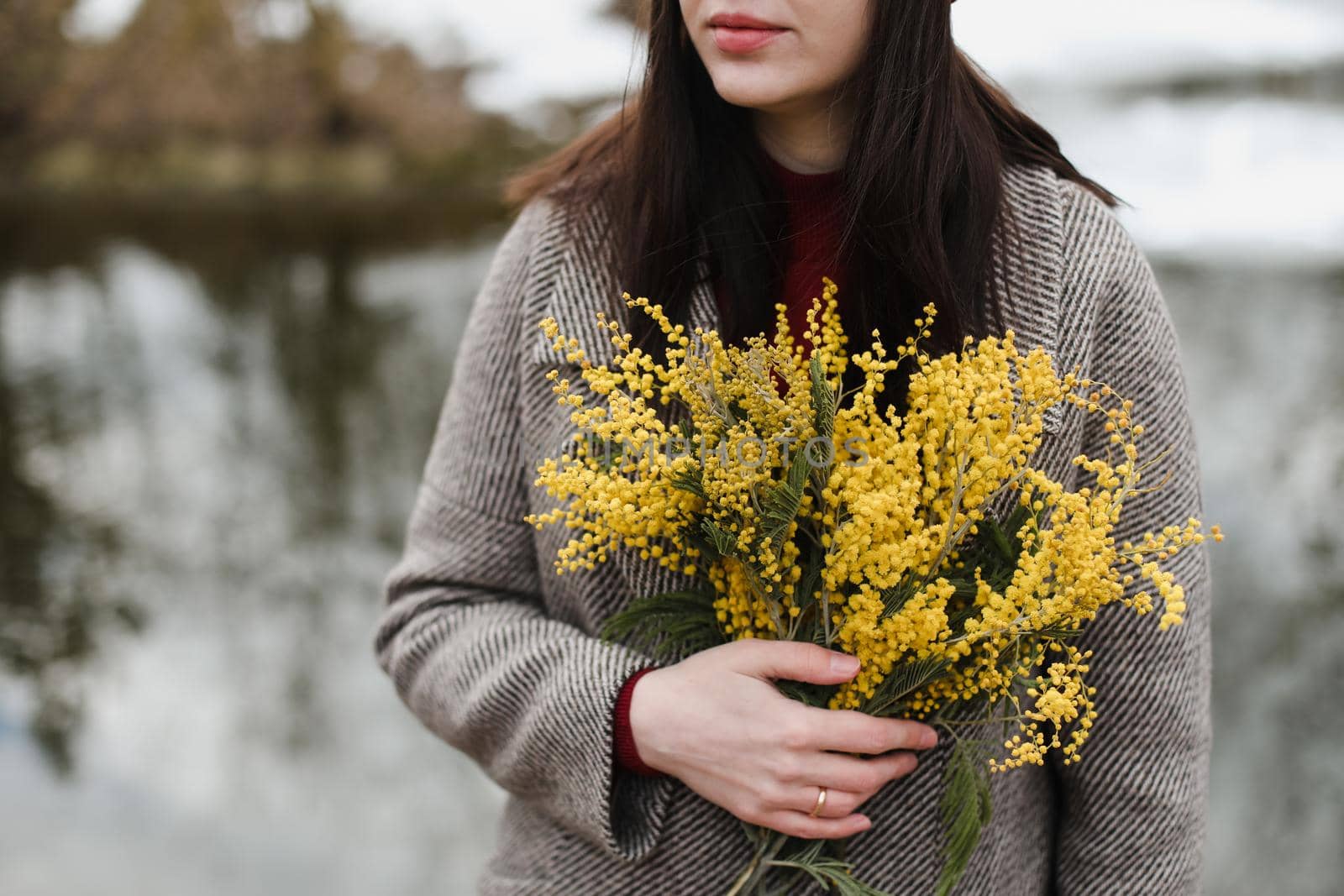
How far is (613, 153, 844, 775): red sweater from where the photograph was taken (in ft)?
4.12

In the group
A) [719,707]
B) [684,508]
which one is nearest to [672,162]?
[684,508]

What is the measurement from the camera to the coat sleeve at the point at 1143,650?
1206 millimetres

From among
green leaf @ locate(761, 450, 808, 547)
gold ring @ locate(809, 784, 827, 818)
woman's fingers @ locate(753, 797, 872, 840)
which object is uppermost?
green leaf @ locate(761, 450, 808, 547)

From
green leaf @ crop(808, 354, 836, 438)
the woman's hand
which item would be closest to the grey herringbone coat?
the woman's hand

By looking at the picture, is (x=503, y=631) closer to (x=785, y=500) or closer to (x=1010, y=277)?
(x=785, y=500)

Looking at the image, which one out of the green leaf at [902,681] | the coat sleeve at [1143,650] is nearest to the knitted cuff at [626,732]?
the green leaf at [902,681]

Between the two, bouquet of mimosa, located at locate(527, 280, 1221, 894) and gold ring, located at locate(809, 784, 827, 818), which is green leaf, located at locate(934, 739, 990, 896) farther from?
gold ring, located at locate(809, 784, 827, 818)

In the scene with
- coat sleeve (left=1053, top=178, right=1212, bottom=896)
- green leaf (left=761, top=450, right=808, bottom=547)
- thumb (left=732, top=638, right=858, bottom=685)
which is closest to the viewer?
green leaf (left=761, top=450, right=808, bottom=547)

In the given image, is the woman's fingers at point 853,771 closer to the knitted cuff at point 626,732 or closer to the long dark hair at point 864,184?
the knitted cuff at point 626,732

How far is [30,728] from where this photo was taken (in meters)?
3.68

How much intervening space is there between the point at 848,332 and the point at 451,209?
5533mm

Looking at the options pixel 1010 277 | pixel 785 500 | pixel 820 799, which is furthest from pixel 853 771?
pixel 1010 277

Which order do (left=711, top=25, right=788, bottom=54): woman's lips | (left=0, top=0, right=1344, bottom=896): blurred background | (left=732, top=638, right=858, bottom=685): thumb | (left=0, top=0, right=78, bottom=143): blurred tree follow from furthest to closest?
(left=0, top=0, right=78, bottom=143): blurred tree
(left=0, top=0, right=1344, bottom=896): blurred background
(left=711, top=25, right=788, bottom=54): woman's lips
(left=732, top=638, right=858, bottom=685): thumb

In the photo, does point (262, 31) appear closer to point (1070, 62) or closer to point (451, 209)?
point (451, 209)
